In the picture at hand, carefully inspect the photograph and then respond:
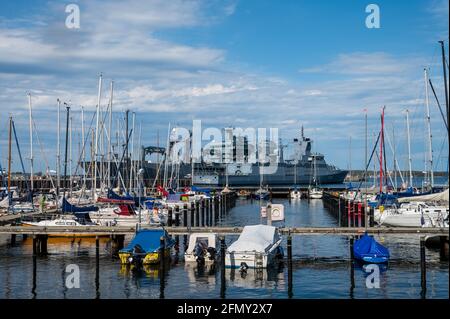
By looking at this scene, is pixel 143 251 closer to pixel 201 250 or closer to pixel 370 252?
pixel 201 250

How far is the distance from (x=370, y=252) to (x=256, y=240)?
5.94 meters

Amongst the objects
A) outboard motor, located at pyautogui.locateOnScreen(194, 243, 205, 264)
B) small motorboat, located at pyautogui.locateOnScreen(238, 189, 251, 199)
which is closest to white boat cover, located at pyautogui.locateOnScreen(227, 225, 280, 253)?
outboard motor, located at pyautogui.locateOnScreen(194, 243, 205, 264)

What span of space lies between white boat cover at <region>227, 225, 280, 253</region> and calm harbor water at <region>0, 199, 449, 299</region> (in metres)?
1.27

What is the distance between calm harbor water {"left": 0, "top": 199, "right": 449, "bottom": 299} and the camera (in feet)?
85.9

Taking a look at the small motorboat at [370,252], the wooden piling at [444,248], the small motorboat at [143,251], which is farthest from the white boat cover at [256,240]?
the wooden piling at [444,248]

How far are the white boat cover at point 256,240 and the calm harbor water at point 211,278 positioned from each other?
127 centimetres

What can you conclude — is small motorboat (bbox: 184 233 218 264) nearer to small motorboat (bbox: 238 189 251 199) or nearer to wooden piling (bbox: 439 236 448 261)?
wooden piling (bbox: 439 236 448 261)

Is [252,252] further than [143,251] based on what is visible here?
No

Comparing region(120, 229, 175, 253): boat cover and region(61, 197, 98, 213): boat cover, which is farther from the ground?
region(61, 197, 98, 213): boat cover

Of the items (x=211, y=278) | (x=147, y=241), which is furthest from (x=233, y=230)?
(x=211, y=278)

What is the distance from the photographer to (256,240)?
31844 millimetres

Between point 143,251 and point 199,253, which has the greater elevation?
point 143,251

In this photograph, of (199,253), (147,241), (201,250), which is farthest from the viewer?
(201,250)
